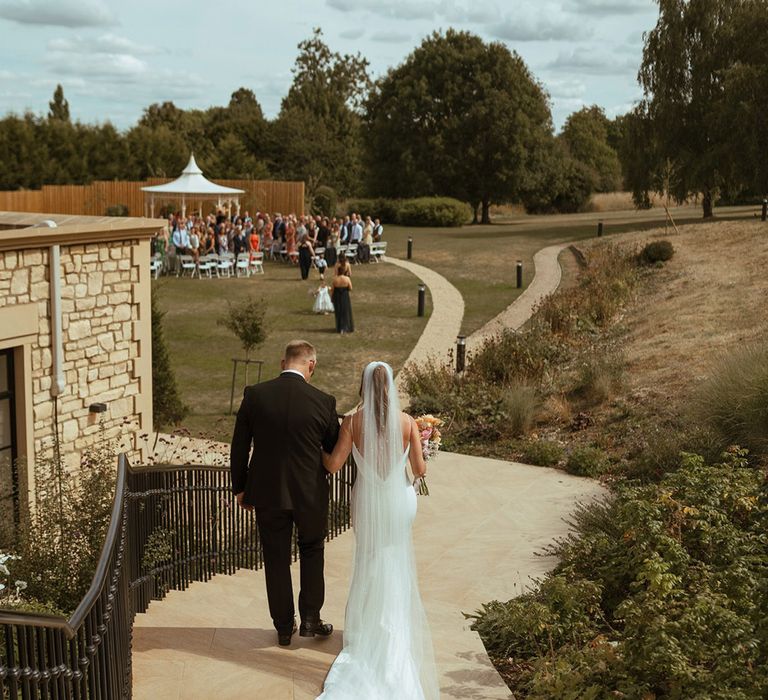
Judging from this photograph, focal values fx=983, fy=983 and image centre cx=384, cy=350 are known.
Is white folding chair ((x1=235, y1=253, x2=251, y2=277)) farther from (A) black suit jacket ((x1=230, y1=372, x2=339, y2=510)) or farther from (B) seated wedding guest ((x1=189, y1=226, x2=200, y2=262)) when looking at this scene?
(A) black suit jacket ((x1=230, y1=372, x2=339, y2=510))

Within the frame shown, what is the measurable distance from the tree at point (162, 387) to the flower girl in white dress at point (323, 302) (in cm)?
903

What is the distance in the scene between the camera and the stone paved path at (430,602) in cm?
520

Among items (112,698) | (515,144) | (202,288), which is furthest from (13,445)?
(515,144)

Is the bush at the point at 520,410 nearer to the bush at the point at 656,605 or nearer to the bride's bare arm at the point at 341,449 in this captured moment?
the bush at the point at 656,605

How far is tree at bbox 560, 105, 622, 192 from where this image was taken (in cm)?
7075

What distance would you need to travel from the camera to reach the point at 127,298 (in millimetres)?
11742

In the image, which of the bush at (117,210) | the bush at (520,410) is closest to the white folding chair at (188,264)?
the bush at (117,210)

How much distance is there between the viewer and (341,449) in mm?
5297

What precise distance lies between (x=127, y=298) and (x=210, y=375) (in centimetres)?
634

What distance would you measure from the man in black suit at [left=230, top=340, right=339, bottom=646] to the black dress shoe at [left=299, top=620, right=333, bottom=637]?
306mm

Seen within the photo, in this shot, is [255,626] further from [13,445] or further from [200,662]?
[13,445]

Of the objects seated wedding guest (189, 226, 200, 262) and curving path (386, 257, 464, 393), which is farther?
seated wedding guest (189, 226, 200, 262)

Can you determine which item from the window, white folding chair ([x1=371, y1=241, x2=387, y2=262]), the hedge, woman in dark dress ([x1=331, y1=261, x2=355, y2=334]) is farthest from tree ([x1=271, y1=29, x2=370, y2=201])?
the window

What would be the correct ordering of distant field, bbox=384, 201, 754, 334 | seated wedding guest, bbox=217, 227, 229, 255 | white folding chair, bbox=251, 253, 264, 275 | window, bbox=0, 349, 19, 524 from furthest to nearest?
1. white folding chair, bbox=251, 253, 264, 275
2. seated wedding guest, bbox=217, 227, 229, 255
3. distant field, bbox=384, 201, 754, 334
4. window, bbox=0, 349, 19, 524
